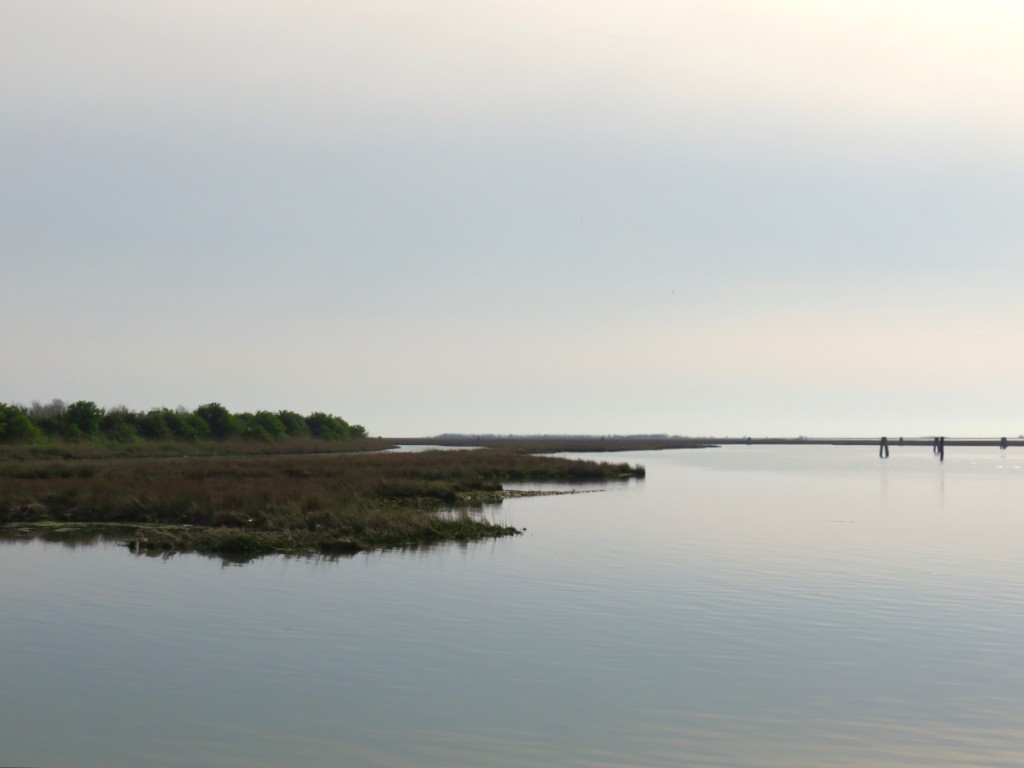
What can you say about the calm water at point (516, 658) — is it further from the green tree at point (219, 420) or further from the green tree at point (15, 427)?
the green tree at point (219, 420)

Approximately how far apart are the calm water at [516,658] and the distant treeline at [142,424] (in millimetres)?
58465

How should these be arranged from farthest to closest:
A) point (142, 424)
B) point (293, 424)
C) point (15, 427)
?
point (293, 424), point (142, 424), point (15, 427)

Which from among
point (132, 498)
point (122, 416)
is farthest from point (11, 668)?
point (122, 416)

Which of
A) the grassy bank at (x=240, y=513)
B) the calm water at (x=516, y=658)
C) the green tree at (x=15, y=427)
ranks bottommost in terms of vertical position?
the calm water at (x=516, y=658)

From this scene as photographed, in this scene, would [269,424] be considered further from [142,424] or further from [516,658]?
[516,658]

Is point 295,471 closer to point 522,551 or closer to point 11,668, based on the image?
point 522,551

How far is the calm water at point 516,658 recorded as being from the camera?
42.4 ft

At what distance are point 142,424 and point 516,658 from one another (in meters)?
94.5

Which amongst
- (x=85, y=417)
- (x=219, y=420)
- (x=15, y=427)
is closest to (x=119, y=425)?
(x=85, y=417)

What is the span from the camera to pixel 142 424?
4099 inches

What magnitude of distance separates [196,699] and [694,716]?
7.00m

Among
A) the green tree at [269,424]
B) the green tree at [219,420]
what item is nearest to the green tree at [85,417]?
the green tree at [219,420]

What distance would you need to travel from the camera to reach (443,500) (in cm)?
4909

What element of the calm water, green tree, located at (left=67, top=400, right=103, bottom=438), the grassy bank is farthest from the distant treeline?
the calm water
